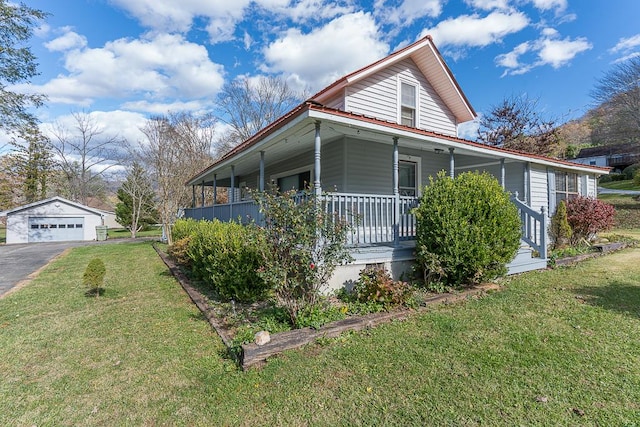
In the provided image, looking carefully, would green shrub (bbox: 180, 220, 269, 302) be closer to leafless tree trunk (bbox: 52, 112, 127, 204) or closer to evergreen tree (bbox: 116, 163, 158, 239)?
evergreen tree (bbox: 116, 163, 158, 239)

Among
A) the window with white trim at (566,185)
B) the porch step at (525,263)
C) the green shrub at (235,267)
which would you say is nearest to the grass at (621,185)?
the window with white trim at (566,185)

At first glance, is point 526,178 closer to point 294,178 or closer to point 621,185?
point 294,178

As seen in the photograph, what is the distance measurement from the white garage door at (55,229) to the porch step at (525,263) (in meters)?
29.7

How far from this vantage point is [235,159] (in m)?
9.21

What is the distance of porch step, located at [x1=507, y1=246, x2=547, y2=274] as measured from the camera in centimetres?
709

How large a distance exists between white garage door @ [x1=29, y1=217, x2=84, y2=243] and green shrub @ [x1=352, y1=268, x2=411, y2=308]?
92.3ft

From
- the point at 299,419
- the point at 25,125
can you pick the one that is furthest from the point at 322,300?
the point at 25,125

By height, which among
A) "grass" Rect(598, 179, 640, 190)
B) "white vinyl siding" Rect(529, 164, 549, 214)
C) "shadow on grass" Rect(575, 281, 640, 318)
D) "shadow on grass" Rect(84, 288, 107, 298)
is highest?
"grass" Rect(598, 179, 640, 190)

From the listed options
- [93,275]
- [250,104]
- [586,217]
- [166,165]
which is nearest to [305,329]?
[93,275]

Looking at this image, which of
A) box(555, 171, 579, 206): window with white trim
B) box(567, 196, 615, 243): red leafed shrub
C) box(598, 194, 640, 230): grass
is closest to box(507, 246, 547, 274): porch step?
box(567, 196, 615, 243): red leafed shrub

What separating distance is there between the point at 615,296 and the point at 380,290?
421 cm

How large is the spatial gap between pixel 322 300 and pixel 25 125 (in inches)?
1017

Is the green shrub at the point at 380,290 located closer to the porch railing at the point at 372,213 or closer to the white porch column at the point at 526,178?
the porch railing at the point at 372,213

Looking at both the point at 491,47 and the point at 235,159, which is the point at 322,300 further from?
the point at 491,47
